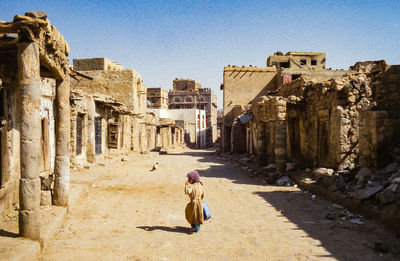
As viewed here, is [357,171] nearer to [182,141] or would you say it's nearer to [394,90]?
[394,90]

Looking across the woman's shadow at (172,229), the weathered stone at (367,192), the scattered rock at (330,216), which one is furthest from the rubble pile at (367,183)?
the woman's shadow at (172,229)

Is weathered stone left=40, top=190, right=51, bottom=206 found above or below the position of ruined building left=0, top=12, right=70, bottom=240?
below

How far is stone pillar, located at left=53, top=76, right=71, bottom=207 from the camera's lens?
6984 mm

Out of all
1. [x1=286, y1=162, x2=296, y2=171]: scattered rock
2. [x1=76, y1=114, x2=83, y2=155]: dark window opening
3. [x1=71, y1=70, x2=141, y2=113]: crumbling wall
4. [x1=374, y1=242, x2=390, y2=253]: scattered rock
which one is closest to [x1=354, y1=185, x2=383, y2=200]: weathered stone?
[x1=374, y1=242, x2=390, y2=253]: scattered rock

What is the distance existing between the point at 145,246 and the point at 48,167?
7.19m

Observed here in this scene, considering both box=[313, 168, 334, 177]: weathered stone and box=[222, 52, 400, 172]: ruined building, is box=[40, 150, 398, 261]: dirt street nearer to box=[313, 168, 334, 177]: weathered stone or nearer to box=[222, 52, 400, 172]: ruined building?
box=[313, 168, 334, 177]: weathered stone

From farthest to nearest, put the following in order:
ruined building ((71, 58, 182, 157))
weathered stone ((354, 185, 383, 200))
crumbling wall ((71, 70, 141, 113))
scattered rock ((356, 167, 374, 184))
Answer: crumbling wall ((71, 70, 141, 113))
ruined building ((71, 58, 182, 157))
scattered rock ((356, 167, 374, 184))
weathered stone ((354, 185, 383, 200))

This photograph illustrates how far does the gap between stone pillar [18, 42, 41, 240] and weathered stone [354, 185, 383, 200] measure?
21.9 ft

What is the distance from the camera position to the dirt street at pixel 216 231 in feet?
16.3

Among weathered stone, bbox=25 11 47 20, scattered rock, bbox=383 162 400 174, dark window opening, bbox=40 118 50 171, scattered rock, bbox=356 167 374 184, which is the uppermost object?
weathered stone, bbox=25 11 47 20

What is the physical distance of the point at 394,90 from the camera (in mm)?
8703

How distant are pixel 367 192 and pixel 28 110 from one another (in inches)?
280

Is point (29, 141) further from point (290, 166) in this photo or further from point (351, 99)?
point (290, 166)

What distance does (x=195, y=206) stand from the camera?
236 inches
